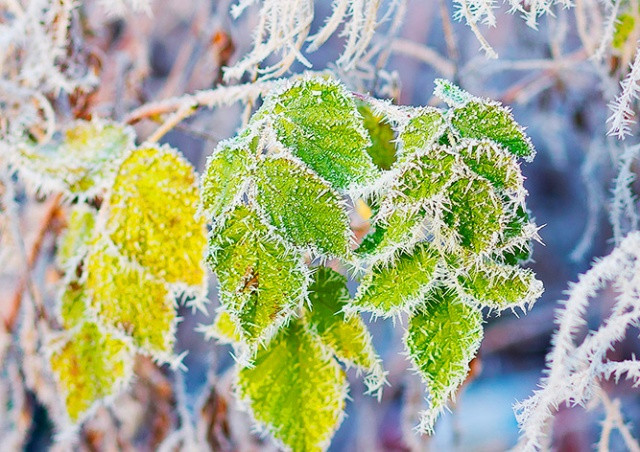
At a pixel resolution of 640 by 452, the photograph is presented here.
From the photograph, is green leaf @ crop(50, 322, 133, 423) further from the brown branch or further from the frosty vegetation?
the brown branch

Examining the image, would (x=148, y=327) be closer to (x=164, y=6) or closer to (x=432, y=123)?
(x=432, y=123)

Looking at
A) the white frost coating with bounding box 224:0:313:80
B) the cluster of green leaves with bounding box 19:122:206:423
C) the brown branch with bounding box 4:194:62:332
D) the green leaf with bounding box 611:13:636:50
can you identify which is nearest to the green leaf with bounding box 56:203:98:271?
the cluster of green leaves with bounding box 19:122:206:423

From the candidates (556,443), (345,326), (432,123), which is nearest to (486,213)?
(432,123)

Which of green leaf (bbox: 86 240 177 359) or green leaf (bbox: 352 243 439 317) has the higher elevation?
green leaf (bbox: 352 243 439 317)

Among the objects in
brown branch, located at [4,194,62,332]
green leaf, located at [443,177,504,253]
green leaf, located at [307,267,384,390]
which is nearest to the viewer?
green leaf, located at [443,177,504,253]

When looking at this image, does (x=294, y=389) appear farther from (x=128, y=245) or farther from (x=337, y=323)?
(x=128, y=245)

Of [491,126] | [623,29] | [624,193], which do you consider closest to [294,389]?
[491,126]
